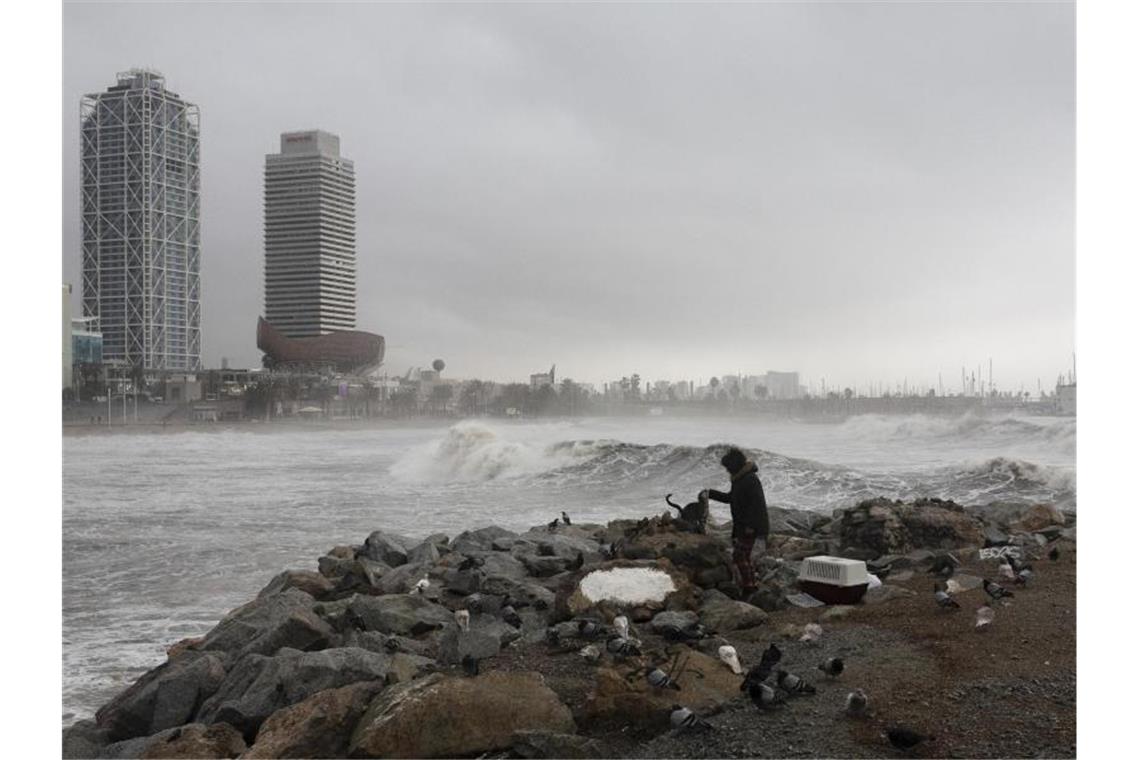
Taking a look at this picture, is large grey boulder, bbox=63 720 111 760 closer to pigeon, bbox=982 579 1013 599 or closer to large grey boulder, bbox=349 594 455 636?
large grey boulder, bbox=349 594 455 636

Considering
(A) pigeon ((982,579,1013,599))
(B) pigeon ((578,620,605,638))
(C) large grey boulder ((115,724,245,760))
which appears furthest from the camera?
(A) pigeon ((982,579,1013,599))

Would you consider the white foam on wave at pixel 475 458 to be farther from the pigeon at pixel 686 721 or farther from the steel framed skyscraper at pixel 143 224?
the pigeon at pixel 686 721

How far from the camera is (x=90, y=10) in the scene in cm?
457

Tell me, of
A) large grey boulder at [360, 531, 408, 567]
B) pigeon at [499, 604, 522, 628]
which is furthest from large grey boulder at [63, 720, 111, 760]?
large grey boulder at [360, 531, 408, 567]

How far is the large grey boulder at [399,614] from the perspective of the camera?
3955 mm

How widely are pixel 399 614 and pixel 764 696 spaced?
5.97ft

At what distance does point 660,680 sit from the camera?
9.55 feet

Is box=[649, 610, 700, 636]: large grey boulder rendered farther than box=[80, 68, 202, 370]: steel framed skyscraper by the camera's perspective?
No

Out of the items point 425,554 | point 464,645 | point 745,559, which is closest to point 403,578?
point 425,554

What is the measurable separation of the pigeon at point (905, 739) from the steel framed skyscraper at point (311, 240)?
3713mm

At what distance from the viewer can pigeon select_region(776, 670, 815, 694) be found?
9.54 feet

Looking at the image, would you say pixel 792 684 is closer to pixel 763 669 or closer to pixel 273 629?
pixel 763 669

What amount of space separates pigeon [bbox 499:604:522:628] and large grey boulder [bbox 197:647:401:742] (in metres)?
0.68
